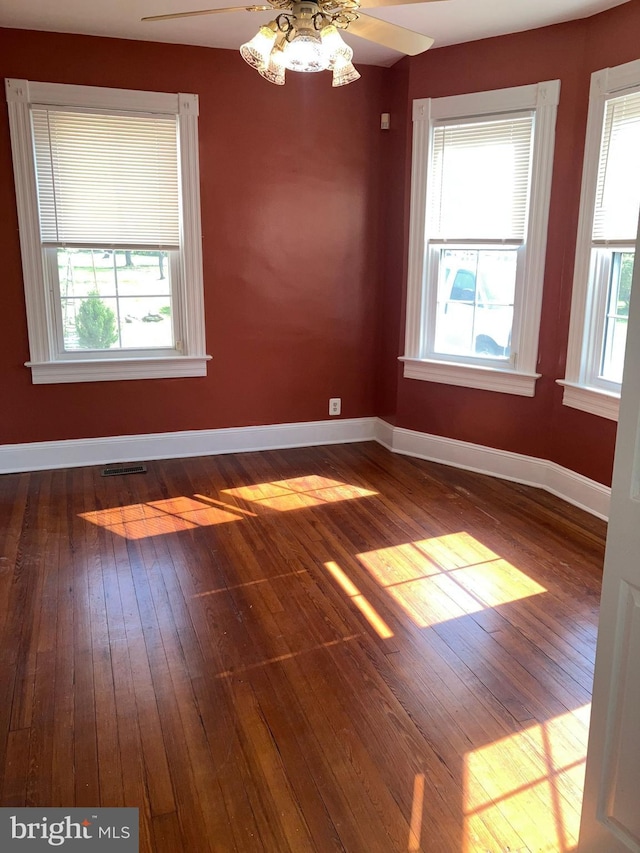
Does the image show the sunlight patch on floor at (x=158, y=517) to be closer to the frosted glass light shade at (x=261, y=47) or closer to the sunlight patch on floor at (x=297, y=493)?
the sunlight patch on floor at (x=297, y=493)

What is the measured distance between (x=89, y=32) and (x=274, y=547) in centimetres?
320

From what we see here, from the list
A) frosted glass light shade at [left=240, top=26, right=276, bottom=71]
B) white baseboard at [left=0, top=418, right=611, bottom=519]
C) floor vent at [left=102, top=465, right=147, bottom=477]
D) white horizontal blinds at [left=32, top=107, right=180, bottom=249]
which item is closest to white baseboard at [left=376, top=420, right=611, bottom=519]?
white baseboard at [left=0, top=418, right=611, bottom=519]

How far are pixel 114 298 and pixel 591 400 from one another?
3.05 meters

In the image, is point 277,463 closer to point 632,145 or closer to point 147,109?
point 147,109

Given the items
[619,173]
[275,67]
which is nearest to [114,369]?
[275,67]

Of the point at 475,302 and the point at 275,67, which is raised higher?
the point at 275,67

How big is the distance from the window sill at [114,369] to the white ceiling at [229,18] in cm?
196

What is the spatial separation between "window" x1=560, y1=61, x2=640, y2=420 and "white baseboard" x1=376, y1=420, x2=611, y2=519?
45 cm

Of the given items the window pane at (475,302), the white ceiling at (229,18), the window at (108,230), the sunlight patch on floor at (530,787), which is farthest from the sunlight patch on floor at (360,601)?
the white ceiling at (229,18)

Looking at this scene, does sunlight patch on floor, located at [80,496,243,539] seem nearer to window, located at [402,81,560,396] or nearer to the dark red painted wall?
the dark red painted wall

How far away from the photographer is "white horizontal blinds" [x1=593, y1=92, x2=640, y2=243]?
3.38 meters

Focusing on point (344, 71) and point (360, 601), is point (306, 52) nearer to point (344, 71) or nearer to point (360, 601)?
point (344, 71)

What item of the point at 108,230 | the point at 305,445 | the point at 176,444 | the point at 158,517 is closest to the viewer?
the point at 158,517

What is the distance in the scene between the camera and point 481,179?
4141 mm
